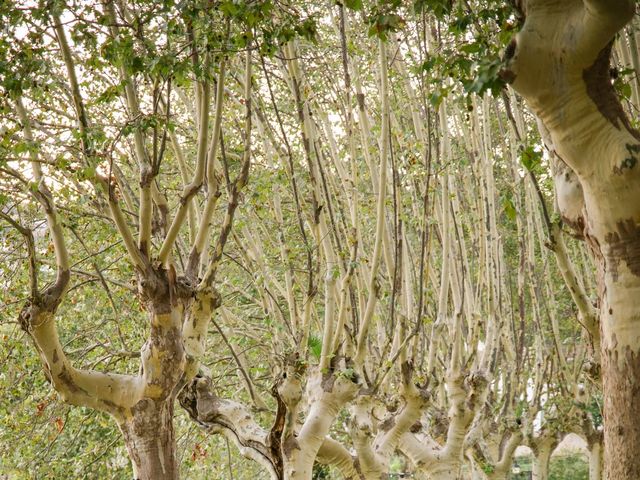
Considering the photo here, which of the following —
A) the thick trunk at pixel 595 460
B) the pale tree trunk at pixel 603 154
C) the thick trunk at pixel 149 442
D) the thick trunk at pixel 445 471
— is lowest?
the thick trunk at pixel 595 460

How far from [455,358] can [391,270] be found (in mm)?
2040

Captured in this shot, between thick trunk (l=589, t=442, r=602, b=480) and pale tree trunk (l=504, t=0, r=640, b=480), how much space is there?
35.7 feet

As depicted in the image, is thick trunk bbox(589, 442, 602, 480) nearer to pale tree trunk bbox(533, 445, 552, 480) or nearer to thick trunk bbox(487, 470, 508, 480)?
pale tree trunk bbox(533, 445, 552, 480)

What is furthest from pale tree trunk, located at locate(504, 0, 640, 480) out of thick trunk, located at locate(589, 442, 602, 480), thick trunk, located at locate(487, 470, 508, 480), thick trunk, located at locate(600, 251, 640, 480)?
thick trunk, located at locate(589, 442, 602, 480)

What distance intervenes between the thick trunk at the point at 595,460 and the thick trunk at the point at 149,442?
9.87 m

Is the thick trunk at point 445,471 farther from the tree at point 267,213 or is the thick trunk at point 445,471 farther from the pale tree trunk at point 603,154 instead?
the pale tree trunk at point 603,154

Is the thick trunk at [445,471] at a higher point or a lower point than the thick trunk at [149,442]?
lower

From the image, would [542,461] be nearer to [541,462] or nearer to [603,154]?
[541,462]

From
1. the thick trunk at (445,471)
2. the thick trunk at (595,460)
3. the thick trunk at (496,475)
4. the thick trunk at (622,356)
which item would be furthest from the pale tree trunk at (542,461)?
the thick trunk at (622,356)

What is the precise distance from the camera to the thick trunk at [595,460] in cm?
1342

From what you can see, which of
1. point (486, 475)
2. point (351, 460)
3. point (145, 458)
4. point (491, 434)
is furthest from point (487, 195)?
point (491, 434)

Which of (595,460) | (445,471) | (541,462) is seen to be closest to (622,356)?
(445,471)

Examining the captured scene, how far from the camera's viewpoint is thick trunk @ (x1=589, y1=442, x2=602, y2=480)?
44.0ft

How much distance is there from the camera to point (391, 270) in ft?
→ 23.8
